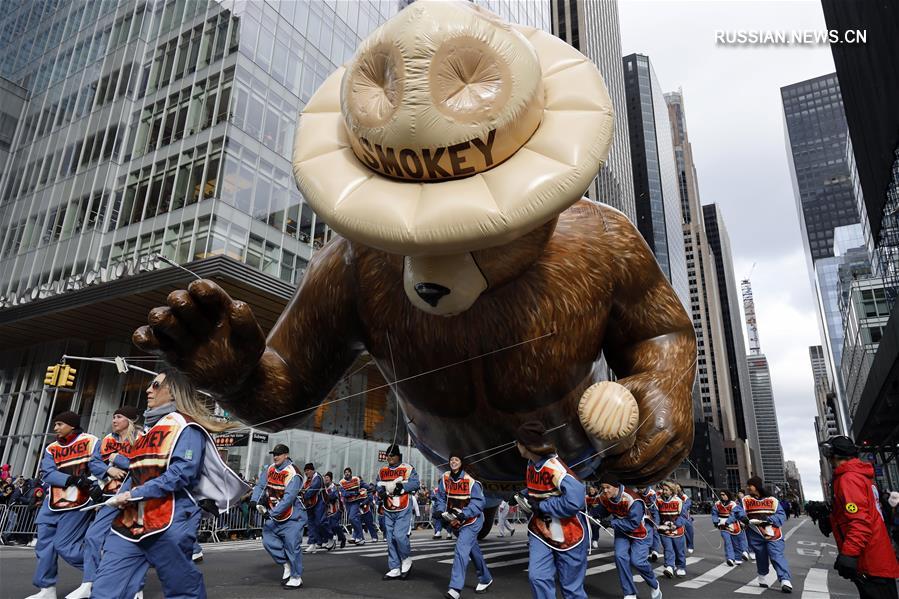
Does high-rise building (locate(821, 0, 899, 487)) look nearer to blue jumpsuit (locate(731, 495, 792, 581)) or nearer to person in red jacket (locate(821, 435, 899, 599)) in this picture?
blue jumpsuit (locate(731, 495, 792, 581))

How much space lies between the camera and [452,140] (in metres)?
1.39

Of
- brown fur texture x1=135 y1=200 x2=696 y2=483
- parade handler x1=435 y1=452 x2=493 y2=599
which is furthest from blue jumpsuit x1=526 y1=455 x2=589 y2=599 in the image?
parade handler x1=435 y1=452 x2=493 y2=599

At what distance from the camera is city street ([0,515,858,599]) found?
5.05 meters

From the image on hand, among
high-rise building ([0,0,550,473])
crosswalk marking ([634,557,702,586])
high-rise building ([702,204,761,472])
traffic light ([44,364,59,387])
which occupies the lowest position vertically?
crosswalk marking ([634,557,702,586])

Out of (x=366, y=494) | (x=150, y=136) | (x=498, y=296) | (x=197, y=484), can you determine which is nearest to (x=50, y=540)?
(x=197, y=484)

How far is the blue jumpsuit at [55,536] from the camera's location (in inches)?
165

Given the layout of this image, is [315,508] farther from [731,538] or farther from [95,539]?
[731,538]

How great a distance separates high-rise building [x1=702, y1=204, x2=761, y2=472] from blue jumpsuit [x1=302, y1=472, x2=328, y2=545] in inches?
4346

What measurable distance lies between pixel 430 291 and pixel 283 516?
463 cm

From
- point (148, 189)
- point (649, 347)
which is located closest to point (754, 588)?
point (649, 347)

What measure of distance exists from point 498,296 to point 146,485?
170 cm

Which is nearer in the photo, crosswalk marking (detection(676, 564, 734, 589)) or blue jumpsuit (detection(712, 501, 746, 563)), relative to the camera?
crosswalk marking (detection(676, 564, 734, 589))

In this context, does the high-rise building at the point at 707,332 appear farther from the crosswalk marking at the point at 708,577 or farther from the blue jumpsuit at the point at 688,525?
the crosswalk marking at the point at 708,577

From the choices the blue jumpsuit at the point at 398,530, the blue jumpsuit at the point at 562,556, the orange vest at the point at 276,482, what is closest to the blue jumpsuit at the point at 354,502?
the blue jumpsuit at the point at 398,530
